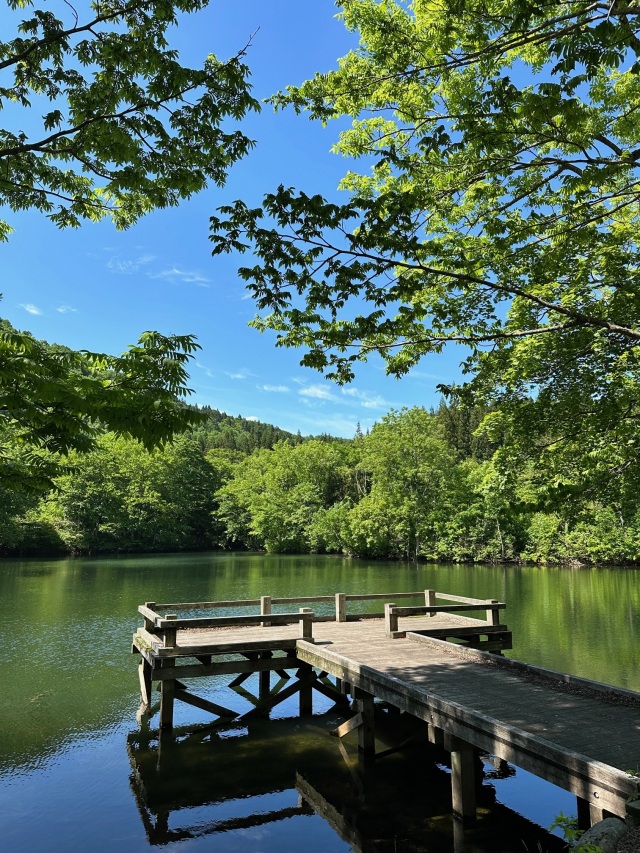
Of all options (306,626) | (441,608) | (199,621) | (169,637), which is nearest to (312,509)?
(441,608)

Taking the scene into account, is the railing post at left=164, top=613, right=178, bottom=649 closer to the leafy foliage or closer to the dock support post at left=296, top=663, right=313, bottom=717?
the dock support post at left=296, top=663, right=313, bottom=717

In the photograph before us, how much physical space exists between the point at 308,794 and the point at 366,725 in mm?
1497

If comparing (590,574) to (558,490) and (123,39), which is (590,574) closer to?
(558,490)

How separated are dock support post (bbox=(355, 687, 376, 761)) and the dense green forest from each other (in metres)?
31.1

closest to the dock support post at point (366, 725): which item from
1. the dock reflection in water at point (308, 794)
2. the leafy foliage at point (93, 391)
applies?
the dock reflection in water at point (308, 794)

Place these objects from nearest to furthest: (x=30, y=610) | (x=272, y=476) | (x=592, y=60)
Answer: (x=592, y=60)
(x=30, y=610)
(x=272, y=476)

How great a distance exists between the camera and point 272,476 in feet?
243

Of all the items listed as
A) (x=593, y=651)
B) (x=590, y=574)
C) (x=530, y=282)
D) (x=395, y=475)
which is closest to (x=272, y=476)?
(x=395, y=475)

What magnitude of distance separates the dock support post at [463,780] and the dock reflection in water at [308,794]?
18 centimetres

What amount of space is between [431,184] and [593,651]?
1382cm

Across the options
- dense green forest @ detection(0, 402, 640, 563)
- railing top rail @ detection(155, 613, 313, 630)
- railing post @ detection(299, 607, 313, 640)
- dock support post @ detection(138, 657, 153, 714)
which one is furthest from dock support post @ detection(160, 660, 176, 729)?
dense green forest @ detection(0, 402, 640, 563)

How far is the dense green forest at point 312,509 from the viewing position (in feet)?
170

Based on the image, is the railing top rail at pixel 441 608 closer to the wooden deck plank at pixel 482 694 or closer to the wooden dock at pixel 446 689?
the wooden dock at pixel 446 689

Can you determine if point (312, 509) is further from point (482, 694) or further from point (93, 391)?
point (93, 391)
